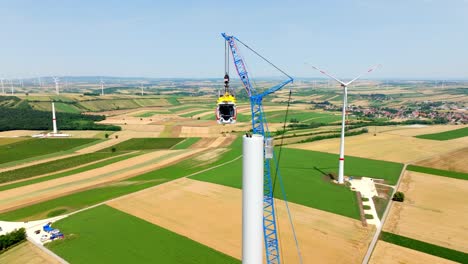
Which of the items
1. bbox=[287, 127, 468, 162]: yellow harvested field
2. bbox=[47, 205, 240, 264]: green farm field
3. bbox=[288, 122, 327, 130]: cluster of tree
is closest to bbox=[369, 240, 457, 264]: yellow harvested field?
bbox=[47, 205, 240, 264]: green farm field

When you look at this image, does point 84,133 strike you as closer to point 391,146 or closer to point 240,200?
point 240,200

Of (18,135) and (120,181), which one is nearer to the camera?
(120,181)

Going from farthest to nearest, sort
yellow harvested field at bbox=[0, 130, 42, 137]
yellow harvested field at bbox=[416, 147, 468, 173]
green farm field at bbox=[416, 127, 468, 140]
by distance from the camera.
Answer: yellow harvested field at bbox=[0, 130, 42, 137]
green farm field at bbox=[416, 127, 468, 140]
yellow harvested field at bbox=[416, 147, 468, 173]

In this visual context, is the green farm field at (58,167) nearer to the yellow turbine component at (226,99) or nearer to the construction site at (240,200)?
the construction site at (240,200)

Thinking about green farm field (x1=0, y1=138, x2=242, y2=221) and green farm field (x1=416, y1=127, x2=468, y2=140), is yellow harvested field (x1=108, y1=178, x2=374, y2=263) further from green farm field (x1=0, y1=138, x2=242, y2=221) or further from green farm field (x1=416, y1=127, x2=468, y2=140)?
green farm field (x1=416, y1=127, x2=468, y2=140)

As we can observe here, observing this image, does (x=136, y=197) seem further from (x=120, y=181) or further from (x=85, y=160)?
(x=85, y=160)

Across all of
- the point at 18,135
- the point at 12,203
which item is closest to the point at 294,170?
the point at 12,203

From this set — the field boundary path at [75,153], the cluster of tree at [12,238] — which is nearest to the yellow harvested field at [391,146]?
the field boundary path at [75,153]
